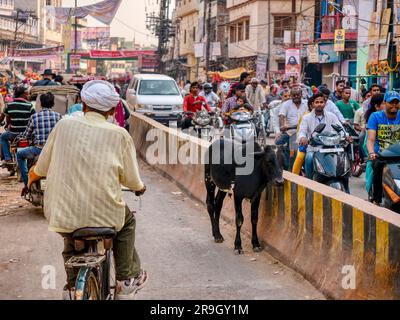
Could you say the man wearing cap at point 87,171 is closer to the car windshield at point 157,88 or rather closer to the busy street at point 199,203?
the busy street at point 199,203

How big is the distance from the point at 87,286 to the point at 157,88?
24.9m

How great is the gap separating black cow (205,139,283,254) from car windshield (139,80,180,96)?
20364 millimetres

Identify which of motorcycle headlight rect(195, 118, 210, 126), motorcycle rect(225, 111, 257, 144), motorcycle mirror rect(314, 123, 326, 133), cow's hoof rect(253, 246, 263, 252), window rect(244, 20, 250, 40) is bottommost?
cow's hoof rect(253, 246, 263, 252)

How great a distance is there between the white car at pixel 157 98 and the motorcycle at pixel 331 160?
60.4ft

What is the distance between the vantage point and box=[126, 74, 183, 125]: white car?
28.0m

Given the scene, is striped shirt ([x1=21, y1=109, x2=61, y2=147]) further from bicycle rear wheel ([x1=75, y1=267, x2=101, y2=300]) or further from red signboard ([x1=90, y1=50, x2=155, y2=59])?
red signboard ([x1=90, y1=50, x2=155, y2=59])

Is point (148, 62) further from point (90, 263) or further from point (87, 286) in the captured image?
point (87, 286)

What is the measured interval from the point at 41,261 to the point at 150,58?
7865cm

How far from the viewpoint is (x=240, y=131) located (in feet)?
41.4

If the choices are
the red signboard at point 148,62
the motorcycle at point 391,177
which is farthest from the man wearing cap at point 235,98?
the red signboard at point 148,62

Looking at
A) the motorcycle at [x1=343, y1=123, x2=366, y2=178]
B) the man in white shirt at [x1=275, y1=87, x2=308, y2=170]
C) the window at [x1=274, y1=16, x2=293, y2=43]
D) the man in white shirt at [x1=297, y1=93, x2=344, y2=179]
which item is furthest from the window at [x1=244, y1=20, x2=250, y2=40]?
the man in white shirt at [x1=297, y1=93, x2=344, y2=179]

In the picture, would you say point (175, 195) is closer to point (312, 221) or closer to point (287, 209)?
point (287, 209)

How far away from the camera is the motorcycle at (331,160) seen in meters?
8.62
